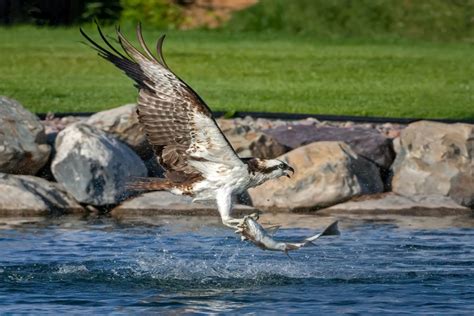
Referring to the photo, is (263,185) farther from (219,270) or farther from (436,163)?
(219,270)

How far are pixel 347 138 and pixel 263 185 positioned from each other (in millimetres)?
1128

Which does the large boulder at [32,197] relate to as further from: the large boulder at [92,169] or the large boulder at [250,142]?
the large boulder at [250,142]

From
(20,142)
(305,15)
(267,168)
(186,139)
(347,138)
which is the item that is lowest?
(20,142)

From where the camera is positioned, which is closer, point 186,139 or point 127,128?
point 186,139

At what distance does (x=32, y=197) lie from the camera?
12773mm

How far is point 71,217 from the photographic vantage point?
12766 mm

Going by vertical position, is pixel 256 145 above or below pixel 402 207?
above

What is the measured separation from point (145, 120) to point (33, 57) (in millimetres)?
10780

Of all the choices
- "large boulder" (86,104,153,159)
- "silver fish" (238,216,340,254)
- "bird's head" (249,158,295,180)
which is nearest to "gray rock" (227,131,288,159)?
"large boulder" (86,104,153,159)

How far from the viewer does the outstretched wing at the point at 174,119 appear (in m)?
9.81

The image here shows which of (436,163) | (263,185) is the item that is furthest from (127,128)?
(436,163)

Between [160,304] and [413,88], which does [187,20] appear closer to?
[413,88]

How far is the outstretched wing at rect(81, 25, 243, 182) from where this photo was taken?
9.81m

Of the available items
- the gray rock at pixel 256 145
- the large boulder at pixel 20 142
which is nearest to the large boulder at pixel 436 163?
the gray rock at pixel 256 145
